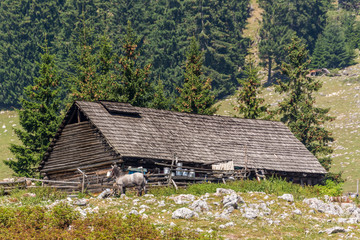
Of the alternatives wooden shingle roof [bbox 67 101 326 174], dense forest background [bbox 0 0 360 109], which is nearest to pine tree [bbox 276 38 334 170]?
wooden shingle roof [bbox 67 101 326 174]

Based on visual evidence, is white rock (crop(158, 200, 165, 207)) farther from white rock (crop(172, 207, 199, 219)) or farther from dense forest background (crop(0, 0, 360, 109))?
dense forest background (crop(0, 0, 360, 109))

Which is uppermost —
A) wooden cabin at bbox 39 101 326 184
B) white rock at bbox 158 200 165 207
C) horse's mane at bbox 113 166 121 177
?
wooden cabin at bbox 39 101 326 184

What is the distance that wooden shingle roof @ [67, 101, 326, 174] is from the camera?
40688mm

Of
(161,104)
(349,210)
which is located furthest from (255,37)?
(349,210)

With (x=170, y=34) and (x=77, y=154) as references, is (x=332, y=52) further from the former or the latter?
(x=77, y=154)

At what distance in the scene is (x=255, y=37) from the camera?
121 m

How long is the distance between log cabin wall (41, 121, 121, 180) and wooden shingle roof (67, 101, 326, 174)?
91cm

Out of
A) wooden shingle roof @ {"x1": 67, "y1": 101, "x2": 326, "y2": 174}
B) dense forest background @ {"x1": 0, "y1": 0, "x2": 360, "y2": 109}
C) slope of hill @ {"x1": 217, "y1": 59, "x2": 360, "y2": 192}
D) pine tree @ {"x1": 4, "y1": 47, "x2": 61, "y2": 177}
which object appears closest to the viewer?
wooden shingle roof @ {"x1": 67, "y1": 101, "x2": 326, "y2": 174}

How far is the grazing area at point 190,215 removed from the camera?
2509 centimetres

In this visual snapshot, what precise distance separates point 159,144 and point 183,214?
1339cm

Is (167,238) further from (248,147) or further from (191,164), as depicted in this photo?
(248,147)

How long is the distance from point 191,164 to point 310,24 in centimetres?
7846

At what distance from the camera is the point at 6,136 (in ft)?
282

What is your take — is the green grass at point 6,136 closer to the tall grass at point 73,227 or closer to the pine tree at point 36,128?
the pine tree at point 36,128
